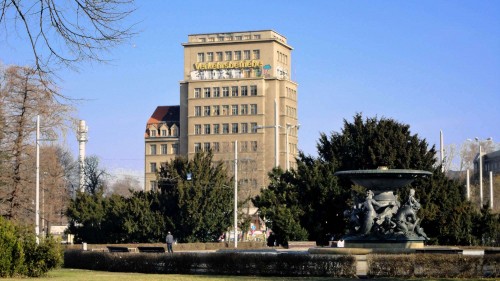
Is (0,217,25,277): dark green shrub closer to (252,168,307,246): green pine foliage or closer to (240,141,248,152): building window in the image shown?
(252,168,307,246): green pine foliage

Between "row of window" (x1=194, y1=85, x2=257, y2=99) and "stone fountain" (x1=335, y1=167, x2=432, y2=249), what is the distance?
131282 mm

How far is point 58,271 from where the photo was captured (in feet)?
112

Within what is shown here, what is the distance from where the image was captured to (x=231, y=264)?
31.7 m

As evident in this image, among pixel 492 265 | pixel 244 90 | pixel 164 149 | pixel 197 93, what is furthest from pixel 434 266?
pixel 164 149

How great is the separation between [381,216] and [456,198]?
12696mm

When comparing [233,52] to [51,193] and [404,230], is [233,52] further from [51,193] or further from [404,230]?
[404,230]

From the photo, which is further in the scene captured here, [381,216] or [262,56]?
[262,56]

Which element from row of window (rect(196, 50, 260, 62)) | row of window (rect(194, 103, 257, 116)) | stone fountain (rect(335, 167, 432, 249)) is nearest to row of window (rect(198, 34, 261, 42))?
row of window (rect(196, 50, 260, 62))

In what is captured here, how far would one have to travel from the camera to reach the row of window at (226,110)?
170 meters

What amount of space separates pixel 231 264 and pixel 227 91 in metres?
140

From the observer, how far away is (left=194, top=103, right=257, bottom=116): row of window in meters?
170

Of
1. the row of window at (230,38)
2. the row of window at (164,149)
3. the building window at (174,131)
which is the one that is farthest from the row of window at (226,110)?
the row of window at (230,38)

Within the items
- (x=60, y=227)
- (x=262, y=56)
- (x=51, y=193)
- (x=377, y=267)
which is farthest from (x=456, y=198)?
(x=262, y=56)

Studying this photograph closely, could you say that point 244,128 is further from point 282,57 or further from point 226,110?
point 282,57
